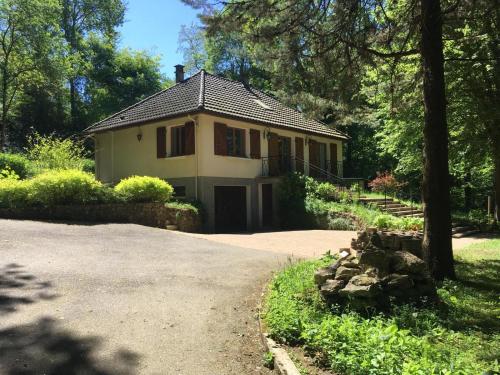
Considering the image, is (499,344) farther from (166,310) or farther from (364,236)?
(364,236)

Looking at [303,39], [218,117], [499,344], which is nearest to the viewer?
[499,344]

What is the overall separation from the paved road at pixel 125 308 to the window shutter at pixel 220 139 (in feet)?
26.1

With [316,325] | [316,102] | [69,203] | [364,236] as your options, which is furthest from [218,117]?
[316,325]

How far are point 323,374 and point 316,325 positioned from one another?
0.80 meters

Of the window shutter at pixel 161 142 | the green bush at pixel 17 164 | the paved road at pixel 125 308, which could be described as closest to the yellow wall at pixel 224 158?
the window shutter at pixel 161 142

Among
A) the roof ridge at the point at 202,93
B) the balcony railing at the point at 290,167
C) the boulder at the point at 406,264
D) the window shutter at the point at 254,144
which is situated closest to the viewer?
the boulder at the point at 406,264

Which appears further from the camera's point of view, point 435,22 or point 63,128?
point 63,128

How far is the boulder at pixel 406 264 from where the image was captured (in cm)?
581

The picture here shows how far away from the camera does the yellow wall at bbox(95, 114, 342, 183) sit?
1730cm

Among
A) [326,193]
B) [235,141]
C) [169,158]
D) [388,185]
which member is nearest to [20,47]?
[169,158]

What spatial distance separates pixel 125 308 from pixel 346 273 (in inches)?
116

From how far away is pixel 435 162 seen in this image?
24.0ft

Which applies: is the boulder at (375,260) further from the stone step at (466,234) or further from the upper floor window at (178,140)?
the upper floor window at (178,140)

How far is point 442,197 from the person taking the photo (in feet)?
24.0
